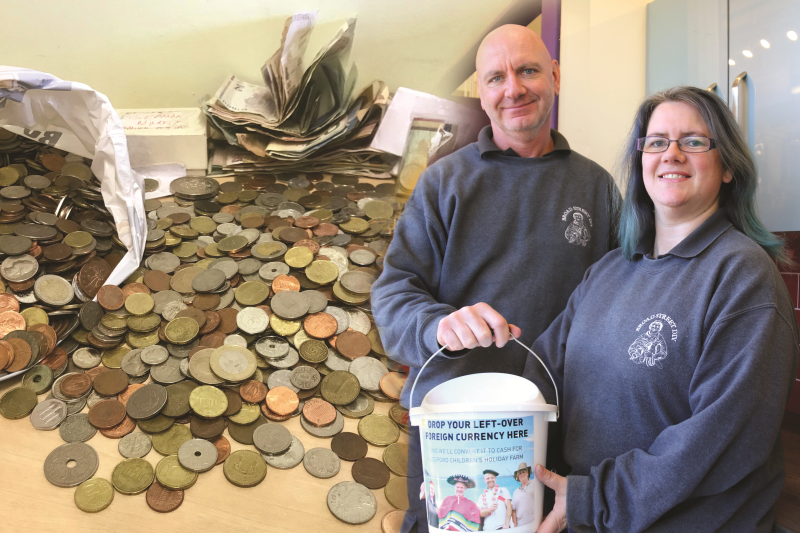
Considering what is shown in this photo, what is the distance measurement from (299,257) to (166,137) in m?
0.55

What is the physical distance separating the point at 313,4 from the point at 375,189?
49 cm

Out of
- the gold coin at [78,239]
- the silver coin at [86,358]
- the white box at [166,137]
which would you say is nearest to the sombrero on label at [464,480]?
the silver coin at [86,358]

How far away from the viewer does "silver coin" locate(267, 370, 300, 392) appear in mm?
947

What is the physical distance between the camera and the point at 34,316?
103cm

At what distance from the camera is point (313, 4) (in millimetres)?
1475

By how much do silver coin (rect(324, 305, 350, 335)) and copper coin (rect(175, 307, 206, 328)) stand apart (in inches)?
8.3

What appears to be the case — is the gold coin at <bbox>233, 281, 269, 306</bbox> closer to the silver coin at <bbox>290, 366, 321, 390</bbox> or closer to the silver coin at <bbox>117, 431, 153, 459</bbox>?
the silver coin at <bbox>290, 366, 321, 390</bbox>

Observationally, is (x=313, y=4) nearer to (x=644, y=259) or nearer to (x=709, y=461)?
(x=644, y=259)

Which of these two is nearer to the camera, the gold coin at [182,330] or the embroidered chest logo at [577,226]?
the embroidered chest logo at [577,226]

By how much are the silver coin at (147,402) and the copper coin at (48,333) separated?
20cm

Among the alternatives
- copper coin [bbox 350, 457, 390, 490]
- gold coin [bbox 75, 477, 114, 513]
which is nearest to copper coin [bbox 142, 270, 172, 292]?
gold coin [bbox 75, 477, 114, 513]

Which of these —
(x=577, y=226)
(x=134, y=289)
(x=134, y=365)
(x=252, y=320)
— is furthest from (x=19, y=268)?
(x=577, y=226)

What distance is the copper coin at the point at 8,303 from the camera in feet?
3.36

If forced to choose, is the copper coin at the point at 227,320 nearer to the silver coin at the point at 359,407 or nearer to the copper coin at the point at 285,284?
the copper coin at the point at 285,284
